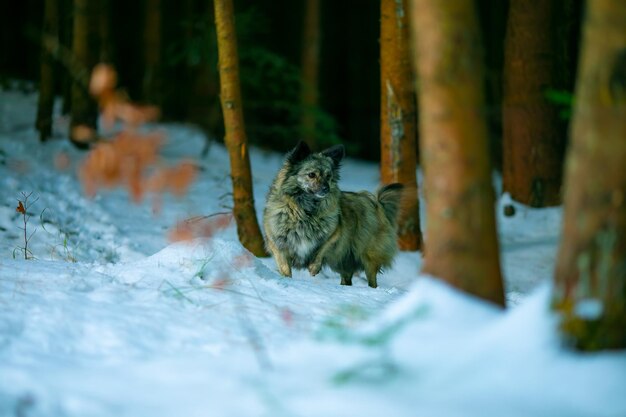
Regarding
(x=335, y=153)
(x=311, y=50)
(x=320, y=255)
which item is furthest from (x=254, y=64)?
(x=320, y=255)

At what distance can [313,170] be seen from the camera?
6555 millimetres

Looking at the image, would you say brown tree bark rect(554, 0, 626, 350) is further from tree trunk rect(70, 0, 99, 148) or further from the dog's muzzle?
tree trunk rect(70, 0, 99, 148)

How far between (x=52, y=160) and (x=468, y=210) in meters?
9.66

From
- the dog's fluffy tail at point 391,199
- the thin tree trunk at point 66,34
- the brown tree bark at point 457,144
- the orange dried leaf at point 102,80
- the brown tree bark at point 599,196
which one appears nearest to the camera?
the brown tree bark at point 599,196

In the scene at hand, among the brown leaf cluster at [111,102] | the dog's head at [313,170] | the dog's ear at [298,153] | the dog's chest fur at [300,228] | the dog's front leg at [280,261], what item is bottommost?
the dog's front leg at [280,261]

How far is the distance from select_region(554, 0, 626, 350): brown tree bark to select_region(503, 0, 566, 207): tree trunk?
7641 mm

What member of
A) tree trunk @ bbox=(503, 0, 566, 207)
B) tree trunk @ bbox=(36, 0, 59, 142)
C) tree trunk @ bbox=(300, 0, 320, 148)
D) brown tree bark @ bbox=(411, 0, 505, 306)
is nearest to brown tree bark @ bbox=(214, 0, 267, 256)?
brown tree bark @ bbox=(411, 0, 505, 306)

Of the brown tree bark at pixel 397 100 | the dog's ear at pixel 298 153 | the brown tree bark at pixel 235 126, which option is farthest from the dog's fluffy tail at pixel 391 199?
the brown tree bark at pixel 235 126

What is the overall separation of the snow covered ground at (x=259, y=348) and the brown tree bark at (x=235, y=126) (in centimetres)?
236

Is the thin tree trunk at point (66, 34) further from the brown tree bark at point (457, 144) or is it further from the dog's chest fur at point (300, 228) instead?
the brown tree bark at point (457, 144)

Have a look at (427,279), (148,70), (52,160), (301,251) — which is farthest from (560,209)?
(148,70)

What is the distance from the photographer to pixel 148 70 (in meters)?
16.7

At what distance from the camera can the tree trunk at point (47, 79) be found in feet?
39.7

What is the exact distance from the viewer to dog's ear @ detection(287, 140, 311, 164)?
6579 mm
